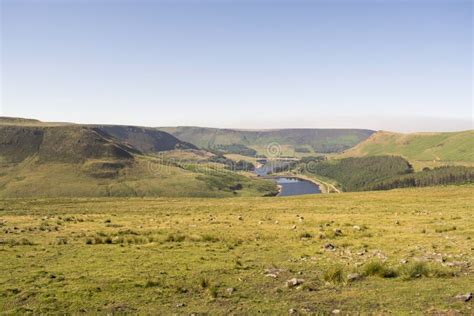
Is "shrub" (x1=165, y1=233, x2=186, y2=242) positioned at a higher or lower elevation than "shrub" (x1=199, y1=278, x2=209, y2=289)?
lower

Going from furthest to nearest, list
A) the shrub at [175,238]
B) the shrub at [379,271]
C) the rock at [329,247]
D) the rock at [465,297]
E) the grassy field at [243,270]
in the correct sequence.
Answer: the shrub at [175,238], the rock at [329,247], the shrub at [379,271], the grassy field at [243,270], the rock at [465,297]

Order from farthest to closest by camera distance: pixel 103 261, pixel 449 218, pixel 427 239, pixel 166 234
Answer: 1. pixel 449 218
2. pixel 166 234
3. pixel 427 239
4. pixel 103 261

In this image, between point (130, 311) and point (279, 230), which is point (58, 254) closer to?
point (130, 311)

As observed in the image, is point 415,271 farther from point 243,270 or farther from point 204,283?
point 204,283

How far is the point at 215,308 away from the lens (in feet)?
49.4

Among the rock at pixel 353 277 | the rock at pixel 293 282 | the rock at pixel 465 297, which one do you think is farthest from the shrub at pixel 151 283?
the rock at pixel 465 297

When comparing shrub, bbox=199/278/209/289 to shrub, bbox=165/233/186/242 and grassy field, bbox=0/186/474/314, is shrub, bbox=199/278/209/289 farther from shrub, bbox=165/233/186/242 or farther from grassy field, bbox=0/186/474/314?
shrub, bbox=165/233/186/242

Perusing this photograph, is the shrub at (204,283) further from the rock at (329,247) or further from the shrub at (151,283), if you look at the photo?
the rock at (329,247)

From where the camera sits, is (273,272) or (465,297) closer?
(465,297)

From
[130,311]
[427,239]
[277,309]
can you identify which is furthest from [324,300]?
[427,239]

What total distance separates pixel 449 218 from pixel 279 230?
1802 cm

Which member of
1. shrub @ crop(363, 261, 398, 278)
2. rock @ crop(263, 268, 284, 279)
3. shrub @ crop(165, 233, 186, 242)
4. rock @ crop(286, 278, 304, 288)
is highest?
shrub @ crop(363, 261, 398, 278)

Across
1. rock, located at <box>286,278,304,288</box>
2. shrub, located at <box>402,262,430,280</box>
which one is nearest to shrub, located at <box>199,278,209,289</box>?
rock, located at <box>286,278,304,288</box>

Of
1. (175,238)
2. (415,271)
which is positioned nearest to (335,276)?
(415,271)
